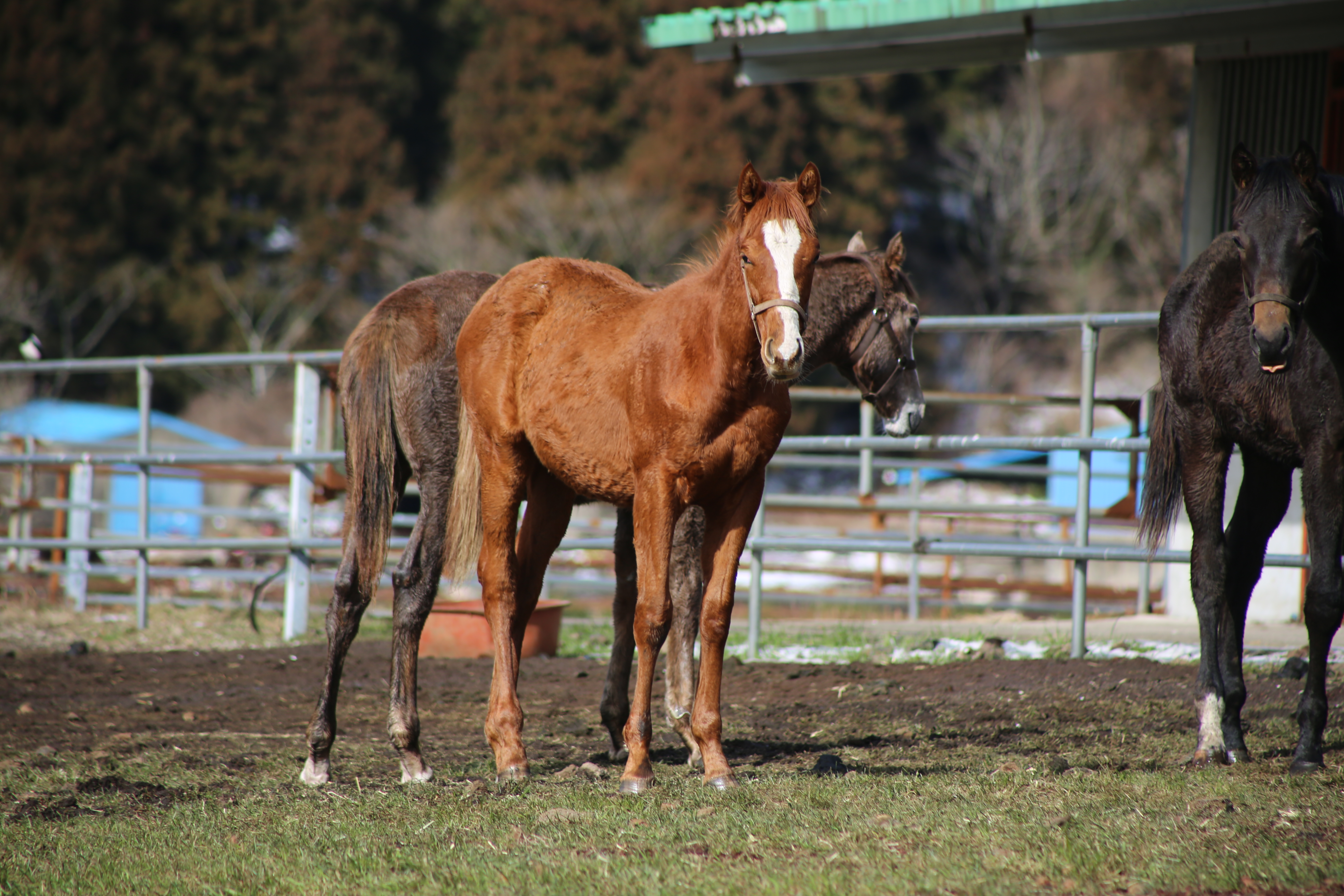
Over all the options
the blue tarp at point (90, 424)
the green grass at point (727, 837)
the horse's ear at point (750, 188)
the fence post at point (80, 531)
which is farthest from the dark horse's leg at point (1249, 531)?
the blue tarp at point (90, 424)

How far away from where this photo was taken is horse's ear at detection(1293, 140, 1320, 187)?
4.18 metres

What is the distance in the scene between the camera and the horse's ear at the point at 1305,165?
418cm

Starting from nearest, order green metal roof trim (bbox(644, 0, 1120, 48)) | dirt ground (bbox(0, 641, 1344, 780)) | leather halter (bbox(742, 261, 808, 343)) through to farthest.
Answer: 1. leather halter (bbox(742, 261, 808, 343))
2. dirt ground (bbox(0, 641, 1344, 780))
3. green metal roof trim (bbox(644, 0, 1120, 48))

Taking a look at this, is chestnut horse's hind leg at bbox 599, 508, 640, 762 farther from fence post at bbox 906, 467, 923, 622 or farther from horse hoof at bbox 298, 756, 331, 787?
fence post at bbox 906, 467, 923, 622

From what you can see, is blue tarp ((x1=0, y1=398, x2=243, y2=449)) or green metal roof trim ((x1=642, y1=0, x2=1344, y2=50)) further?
blue tarp ((x1=0, y1=398, x2=243, y2=449))

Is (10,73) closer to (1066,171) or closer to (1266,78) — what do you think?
(1066,171)

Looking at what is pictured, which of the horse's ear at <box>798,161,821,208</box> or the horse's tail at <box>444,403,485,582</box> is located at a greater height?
the horse's ear at <box>798,161,821,208</box>

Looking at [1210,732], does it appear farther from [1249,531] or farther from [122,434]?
[122,434]

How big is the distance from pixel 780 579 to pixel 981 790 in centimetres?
1355

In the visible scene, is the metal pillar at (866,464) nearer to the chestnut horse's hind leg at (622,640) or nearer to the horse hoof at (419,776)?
the chestnut horse's hind leg at (622,640)

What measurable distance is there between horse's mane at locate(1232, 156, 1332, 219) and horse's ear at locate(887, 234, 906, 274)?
185 centimetres

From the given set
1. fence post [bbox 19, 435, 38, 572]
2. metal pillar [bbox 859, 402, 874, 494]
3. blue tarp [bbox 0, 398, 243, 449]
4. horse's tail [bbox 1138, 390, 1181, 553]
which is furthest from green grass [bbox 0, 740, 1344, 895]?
blue tarp [bbox 0, 398, 243, 449]

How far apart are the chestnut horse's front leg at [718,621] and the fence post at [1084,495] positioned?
3.38 m

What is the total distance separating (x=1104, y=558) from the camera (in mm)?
6570
